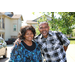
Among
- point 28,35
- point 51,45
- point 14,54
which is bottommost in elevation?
point 14,54

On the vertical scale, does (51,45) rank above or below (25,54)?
above

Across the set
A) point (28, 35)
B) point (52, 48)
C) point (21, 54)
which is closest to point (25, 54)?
point (21, 54)

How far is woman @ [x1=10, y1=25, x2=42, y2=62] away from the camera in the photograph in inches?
84.9

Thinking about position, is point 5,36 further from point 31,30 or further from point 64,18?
point 31,30

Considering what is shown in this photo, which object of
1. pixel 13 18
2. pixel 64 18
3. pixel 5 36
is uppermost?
pixel 13 18

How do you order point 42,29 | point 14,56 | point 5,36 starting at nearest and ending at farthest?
point 14,56 → point 42,29 → point 5,36

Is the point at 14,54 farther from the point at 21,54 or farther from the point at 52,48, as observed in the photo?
the point at 52,48

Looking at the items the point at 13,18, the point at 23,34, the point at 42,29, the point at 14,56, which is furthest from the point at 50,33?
the point at 13,18

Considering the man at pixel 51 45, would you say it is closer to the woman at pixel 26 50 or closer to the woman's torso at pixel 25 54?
the woman at pixel 26 50

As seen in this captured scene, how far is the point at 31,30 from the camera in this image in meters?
2.35

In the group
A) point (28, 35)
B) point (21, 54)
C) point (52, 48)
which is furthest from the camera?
point (52, 48)

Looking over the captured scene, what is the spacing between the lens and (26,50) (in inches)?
85.6
